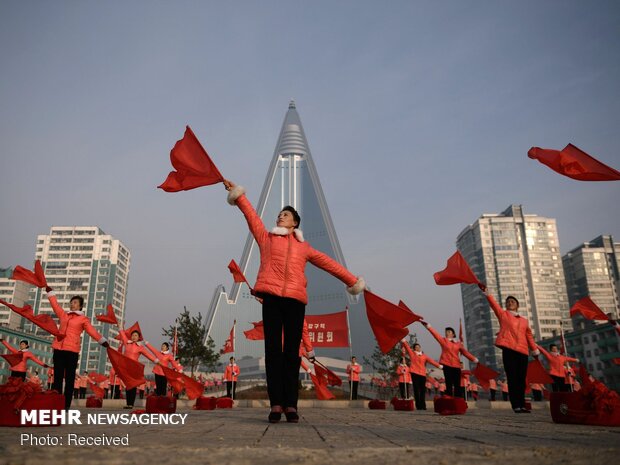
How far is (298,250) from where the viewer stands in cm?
538

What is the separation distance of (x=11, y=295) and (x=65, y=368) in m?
122

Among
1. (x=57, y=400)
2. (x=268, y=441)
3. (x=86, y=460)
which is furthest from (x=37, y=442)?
(x=57, y=400)

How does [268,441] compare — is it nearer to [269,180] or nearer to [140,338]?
[140,338]

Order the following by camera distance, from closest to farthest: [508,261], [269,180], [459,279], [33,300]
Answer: [459,279], [508,261], [33,300], [269,180]

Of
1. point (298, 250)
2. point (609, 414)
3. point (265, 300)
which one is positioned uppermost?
point (298, 250)

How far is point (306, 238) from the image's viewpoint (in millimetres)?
112438

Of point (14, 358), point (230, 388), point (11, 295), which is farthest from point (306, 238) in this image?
Result: point (14, 358)

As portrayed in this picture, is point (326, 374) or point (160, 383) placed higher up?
point (326, 374)

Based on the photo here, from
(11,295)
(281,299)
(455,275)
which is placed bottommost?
(281,299)

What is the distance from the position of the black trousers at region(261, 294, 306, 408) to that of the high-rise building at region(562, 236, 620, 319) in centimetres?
12391

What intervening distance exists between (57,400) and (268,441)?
10.6ft

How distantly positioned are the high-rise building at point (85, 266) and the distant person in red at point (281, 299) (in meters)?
126

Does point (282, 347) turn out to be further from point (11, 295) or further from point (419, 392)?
point (11, 295)

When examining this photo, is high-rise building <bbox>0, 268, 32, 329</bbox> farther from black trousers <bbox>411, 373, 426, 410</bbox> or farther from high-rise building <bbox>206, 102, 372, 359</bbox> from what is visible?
black trousers <bbox>411, 373, 426, 410</bbox>
